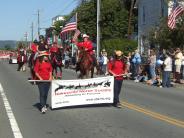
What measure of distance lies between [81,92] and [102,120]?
2623 millimetres

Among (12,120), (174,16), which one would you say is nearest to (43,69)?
(12,120)

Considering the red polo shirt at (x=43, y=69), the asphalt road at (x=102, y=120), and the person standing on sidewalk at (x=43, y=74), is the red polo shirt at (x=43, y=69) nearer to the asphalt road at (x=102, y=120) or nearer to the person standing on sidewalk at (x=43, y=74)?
the person standing on sidewalk at (x=43, y=74)

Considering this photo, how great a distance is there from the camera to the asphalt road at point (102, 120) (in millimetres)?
11883

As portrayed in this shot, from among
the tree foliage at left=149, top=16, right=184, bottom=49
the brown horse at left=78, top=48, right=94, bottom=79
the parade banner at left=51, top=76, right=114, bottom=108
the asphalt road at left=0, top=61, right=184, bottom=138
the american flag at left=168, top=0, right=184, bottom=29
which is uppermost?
the american flag at left=168, top=0, right=184, bottom=29

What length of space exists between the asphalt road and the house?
1172 inches

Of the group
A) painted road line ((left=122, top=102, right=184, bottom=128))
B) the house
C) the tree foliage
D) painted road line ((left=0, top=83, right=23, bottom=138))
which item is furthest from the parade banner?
the house

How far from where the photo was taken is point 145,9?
180ft

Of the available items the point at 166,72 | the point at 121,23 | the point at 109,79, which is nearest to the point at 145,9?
the point at 121,23

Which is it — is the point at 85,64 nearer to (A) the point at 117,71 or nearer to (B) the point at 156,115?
(A) the point at 117,71

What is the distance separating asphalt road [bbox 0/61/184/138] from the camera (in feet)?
39.0

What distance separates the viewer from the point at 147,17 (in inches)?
2119

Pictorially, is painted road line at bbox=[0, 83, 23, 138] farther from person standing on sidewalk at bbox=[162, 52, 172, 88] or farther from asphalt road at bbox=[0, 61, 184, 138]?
person standing on sidewalk at bbox=[162, 52, 172, 88]

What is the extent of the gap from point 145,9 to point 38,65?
1584 inches

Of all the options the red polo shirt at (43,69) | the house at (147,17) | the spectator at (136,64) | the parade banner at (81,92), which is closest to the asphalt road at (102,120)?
the parade banner at (81,92)
